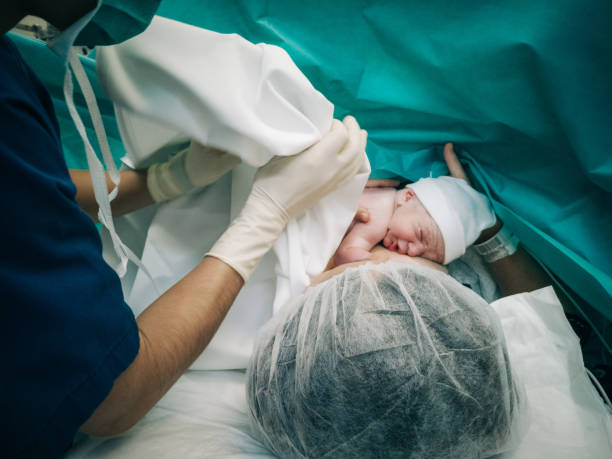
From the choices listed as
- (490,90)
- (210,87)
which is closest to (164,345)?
(210,87)

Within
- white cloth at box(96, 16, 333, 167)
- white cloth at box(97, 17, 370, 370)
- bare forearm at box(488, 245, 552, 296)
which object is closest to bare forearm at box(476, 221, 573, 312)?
bare forearm at box(488, 245, 552, 296)

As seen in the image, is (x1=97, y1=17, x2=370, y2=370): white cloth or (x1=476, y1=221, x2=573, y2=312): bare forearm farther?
(x1=476, y1=221, x2=573, y2=312): bare forearm

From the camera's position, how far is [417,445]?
61cm

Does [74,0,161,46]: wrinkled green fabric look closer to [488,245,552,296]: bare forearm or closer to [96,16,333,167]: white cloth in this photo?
[96,16,333,167]: white cloth

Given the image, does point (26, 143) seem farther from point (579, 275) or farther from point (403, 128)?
point (579, 275)

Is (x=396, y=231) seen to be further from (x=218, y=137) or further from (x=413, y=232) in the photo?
(x=218, y=137)

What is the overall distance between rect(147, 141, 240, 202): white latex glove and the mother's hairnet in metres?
0.57

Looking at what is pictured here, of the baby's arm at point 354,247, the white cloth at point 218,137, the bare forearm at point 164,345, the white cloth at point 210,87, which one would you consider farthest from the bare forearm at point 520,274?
the bare forearm at point 164,345

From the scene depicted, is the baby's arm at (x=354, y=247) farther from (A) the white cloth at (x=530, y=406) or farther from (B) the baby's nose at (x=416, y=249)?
(A) the white cloth at (x=530, y=406)

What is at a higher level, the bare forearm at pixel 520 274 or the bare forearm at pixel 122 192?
the bare forearm at pixel 122 192

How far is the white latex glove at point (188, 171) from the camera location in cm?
104

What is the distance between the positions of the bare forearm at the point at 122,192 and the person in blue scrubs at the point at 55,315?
386 mm

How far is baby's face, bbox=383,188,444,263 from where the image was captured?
131cm

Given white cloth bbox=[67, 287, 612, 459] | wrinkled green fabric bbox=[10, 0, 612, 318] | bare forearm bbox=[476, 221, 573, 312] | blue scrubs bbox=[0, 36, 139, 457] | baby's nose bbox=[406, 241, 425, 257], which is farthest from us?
baby's nose bbox=[406, 241, 425, 257]
